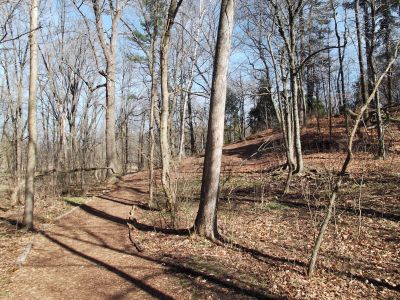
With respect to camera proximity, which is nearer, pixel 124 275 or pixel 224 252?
pixel 124 275

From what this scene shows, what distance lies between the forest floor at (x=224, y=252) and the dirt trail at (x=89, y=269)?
18 millimetres

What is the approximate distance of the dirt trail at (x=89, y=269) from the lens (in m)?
5.52

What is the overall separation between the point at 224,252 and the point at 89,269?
8.23 ft

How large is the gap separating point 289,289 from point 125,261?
3180 mm

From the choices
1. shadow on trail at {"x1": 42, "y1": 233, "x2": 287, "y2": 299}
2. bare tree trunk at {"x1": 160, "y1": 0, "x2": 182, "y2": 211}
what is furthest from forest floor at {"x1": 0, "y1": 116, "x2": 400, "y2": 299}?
bare tree trunk at {"x1": 160, "y1": 0, "x2": 182, "y2": 211}

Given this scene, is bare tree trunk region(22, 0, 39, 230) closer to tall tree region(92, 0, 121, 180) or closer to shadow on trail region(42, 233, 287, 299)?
shadow on trail region(42, 233, 287, 299)

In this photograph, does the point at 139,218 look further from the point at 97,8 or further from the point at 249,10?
the point at 97,8

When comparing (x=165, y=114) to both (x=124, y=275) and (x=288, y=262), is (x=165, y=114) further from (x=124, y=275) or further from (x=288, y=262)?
(x=288, y=262)

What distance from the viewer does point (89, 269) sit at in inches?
257

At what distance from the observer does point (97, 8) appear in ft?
58.1

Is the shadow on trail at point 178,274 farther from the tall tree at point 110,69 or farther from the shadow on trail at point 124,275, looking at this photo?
the tall tree at point 110,69

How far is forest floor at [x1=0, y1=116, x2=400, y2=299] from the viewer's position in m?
5.37

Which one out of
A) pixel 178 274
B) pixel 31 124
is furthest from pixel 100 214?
pixel 178 274

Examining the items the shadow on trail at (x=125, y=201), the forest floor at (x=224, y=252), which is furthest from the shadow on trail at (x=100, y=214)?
the shadow on trail at (x=125, y=201)
